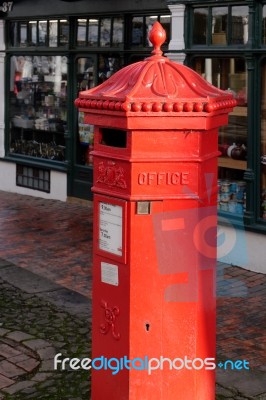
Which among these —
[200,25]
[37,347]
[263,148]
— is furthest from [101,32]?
[37,347]

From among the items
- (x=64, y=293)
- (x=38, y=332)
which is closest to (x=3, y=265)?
(x=64, y=293)

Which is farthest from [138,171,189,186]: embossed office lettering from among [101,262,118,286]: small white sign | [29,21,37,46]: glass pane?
[29,21,37,46]: glass pane

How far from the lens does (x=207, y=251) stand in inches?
185

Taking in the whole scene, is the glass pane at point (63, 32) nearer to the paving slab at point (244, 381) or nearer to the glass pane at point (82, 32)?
the glass pane at point (82, 32)

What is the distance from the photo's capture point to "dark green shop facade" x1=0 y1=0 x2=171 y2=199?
40.4 ft

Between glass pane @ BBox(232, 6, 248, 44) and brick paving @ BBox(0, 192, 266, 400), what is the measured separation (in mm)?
2776

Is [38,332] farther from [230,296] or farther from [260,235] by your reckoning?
[260,235]

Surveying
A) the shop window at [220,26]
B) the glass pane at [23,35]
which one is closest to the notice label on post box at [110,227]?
the shop window at [220,26]

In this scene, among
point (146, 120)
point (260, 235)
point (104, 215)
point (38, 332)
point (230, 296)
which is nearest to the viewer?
point (146, 120)

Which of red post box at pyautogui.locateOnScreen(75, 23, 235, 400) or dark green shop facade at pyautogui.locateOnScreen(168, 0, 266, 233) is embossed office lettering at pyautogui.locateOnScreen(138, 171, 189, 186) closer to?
red post box at pyautogui.locateOnScreen(75, 23, 235, 400)

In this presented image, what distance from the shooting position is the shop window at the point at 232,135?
9.74 meters

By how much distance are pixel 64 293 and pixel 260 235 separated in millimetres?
2433

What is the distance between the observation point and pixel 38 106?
46.7 ft

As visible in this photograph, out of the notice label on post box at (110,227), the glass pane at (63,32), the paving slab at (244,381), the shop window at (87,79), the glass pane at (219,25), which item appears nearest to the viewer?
the notice label on post box at (110,227)
